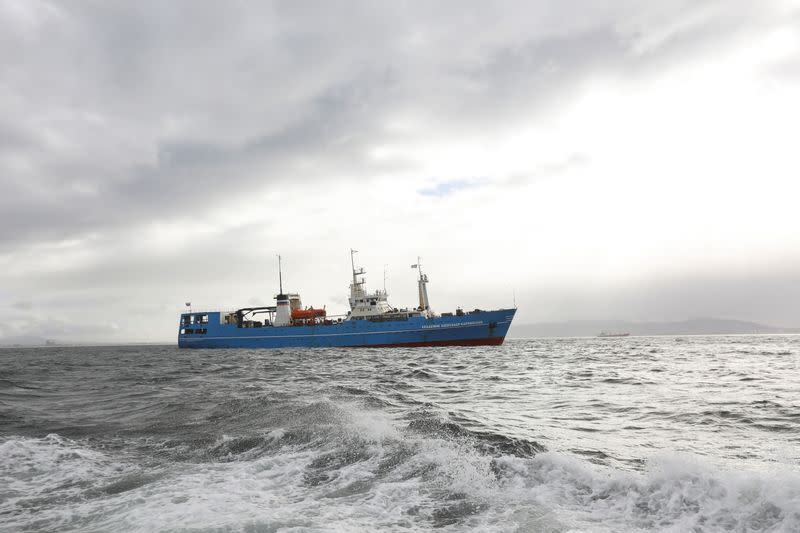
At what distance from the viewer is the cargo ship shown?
52219 mm

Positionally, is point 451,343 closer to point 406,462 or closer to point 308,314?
point 308,314

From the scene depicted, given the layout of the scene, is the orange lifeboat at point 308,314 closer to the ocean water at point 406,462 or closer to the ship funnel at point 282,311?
the ship funnel at point 282,311

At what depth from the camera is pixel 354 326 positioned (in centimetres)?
5416

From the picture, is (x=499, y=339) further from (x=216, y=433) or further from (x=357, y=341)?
(x=216, y=433)

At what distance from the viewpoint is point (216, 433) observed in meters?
9.18

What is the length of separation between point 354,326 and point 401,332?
5692mm

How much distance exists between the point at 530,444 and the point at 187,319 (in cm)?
6697

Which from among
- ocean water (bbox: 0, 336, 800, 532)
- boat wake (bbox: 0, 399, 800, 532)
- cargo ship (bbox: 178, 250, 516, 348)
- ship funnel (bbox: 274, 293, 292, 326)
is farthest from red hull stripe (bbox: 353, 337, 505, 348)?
boat wake (bbox: 0, 399, 800, 532)

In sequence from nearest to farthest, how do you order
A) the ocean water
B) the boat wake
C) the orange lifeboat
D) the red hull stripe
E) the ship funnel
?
the boat wake < the ocean water < the red hull stripe < the ship funnel < the orange lifeboat

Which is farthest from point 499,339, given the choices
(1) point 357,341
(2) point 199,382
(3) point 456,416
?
(3) point 456,416

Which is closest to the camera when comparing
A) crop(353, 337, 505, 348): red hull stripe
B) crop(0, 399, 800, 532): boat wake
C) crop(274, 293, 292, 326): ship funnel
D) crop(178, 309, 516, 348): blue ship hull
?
crop(0, 399, 800, 532): boat wake

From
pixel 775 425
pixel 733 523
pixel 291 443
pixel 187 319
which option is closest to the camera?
pixel 733 523

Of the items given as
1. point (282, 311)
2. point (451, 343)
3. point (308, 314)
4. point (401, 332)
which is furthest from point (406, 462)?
point (282, 311)

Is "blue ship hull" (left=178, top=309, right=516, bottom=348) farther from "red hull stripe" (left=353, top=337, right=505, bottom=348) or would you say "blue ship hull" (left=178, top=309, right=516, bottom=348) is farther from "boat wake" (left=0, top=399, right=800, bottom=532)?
"boat wake" (left=0, top=399, right=800, bottom=532)
